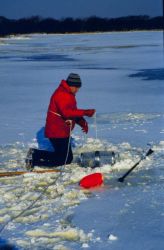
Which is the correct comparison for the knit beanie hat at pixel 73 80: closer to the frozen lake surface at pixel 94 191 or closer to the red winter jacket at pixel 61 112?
the red winter jacket at pixel 61 112

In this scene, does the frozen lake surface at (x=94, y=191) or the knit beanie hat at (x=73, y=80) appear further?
the knit beanie hat at (x=73, y=80)

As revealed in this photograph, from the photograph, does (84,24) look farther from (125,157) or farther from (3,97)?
(125,157)

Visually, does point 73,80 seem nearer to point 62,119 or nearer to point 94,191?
point 62,119

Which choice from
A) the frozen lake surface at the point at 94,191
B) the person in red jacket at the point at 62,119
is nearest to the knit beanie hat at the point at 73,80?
the person in red jacket at the point at 62,119

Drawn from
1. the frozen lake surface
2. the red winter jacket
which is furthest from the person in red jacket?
the frozen lake surface

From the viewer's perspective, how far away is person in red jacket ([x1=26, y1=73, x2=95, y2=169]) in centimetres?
617

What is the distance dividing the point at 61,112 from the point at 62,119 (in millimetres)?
154

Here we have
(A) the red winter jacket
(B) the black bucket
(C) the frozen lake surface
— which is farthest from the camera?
(B) the black bucket

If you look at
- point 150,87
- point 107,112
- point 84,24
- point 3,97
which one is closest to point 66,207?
point 107,112

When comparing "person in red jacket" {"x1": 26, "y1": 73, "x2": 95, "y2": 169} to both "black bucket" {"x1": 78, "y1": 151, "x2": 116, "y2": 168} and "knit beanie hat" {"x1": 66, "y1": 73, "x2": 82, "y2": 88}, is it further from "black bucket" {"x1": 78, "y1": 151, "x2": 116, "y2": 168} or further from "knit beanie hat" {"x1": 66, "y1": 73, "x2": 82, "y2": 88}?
"black bucket" {"x1": 78, "y1": 151, "x2": 116, "y2": 168}

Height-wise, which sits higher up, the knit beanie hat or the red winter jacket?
the knit beanie hat

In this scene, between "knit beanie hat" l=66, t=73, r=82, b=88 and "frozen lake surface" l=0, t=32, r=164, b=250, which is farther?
"knit beanie hat" l=66, t=73, r=82, b=88

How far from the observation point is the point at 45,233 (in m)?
4.29

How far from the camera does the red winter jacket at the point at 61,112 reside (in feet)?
20.2
